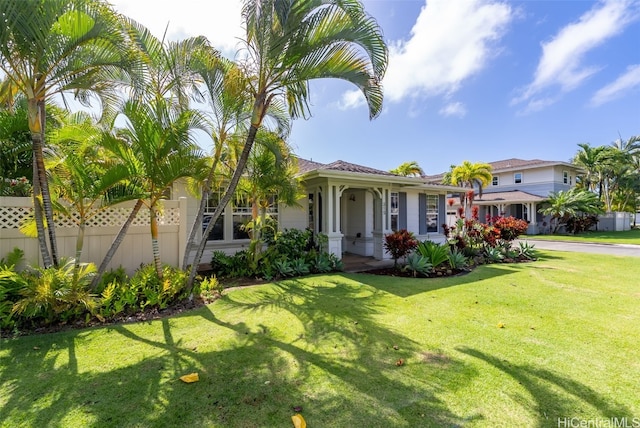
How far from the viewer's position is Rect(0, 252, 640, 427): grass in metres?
2.38

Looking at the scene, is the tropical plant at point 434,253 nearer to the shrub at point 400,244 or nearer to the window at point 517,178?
the shrub at point 400,244

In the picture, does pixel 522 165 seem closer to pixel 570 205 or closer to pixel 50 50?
pixel 570 205

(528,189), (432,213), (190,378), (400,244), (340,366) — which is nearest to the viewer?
(190,378)

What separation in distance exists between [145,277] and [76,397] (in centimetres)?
296

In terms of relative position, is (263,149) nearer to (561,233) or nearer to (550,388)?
(550,388)

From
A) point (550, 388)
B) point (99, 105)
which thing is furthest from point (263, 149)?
point (550, 388)

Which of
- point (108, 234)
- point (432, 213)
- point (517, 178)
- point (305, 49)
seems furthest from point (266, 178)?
point (517, 178)

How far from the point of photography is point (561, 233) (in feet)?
81.4

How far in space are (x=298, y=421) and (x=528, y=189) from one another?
3223 centimetres

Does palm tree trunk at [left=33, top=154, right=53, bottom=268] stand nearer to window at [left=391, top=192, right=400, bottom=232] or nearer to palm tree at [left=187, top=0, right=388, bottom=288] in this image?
palm tree at [left=187, top=0, right=388, bottom=288]

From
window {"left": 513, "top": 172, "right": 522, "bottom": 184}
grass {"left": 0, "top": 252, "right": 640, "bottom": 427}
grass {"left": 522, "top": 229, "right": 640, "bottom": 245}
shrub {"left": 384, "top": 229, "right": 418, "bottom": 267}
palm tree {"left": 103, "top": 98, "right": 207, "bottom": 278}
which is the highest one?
window {"left": 513, "top": 172, "right": 522, "bottom": 184}

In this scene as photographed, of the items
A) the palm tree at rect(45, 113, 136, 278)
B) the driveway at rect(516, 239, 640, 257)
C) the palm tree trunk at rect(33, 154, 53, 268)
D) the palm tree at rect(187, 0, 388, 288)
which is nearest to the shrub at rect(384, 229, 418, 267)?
the palm tree at rect(187, 0, 388, 288)

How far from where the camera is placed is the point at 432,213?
1334 centimetres

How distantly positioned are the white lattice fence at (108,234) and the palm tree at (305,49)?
75.4 inches
